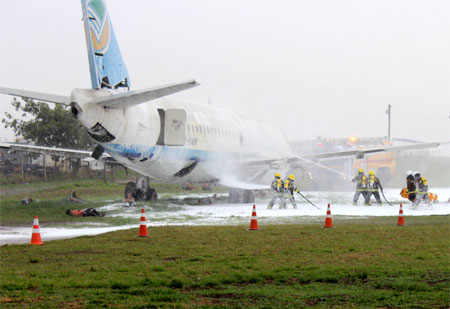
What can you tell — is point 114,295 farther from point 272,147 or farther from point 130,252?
point 272,147

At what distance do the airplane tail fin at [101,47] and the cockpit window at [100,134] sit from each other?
4.24 feet

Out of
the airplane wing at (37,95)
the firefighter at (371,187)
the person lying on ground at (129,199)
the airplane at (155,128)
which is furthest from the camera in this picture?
the firefighter at (371,187)

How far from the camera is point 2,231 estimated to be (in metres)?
15.8

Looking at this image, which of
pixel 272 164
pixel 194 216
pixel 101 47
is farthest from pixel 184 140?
pixel 272 164

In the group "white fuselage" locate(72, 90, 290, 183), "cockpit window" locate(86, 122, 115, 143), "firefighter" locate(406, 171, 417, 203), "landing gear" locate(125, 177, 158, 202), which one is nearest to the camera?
"cockpit window" locate(86, 122, 115, 143)

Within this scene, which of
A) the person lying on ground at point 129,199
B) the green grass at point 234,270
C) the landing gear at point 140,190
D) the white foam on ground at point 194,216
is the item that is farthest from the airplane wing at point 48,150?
the green grass at point 234,270

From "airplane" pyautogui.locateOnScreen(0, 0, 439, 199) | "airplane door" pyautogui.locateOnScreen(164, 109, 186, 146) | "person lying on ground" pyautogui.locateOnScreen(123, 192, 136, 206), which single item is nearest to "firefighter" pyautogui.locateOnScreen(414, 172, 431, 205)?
"airplane" pyautogui.locateOnScreen(0, 0, 439, 199)

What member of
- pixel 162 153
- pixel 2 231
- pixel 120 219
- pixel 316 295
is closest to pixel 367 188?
pixel 162 153

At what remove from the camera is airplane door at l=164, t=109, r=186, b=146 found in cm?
2192

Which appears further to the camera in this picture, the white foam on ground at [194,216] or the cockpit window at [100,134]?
the cockpit window at [100,134]

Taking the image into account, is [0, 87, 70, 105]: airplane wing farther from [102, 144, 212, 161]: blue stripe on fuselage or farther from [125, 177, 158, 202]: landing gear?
[125, 177, 158, 202]: landing gear

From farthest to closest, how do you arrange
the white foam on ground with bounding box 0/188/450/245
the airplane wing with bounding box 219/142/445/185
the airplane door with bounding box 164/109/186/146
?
the airplane wing with bounding box 219/142/445/185, the airplane door with bounding box 164/109/186/146, the white foam on ground with bounding box 0/188/450/245

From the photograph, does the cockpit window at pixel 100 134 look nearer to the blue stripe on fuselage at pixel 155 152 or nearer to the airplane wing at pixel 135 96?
the blue stripe on fuselage at pixel 155 152

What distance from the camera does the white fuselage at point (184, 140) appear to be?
19906 millimetres
